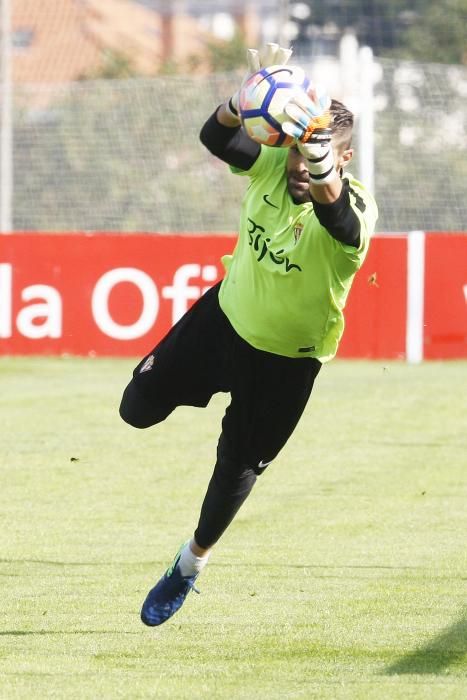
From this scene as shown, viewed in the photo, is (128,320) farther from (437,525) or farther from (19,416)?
(437,525)

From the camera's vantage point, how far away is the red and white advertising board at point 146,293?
16.7 m

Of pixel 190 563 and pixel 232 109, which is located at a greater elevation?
pixel 232 109

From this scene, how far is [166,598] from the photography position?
5641 mm

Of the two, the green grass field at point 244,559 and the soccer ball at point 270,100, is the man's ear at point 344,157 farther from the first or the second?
the green grass field at point 244,559

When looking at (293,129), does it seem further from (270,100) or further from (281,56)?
(281,56)

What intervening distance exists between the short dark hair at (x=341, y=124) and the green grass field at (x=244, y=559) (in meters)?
1.88

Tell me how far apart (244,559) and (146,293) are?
9.86 metres

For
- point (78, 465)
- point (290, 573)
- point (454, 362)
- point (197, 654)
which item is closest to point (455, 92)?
point (454, 362)

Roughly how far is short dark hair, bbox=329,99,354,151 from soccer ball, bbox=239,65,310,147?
347 mm

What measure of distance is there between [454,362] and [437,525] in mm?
8916

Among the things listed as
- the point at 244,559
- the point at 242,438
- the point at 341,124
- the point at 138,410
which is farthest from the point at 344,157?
the point at 244,559

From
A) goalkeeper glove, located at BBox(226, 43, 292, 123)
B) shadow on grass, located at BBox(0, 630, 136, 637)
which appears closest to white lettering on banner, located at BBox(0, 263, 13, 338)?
shadow on grass, located at BBox(0, 630, 136, 637)

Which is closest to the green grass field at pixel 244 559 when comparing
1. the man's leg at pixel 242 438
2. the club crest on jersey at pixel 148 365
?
the man's leg at pixel 242 438

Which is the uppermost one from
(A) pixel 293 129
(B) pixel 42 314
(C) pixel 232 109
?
(A) pixel 293 129
